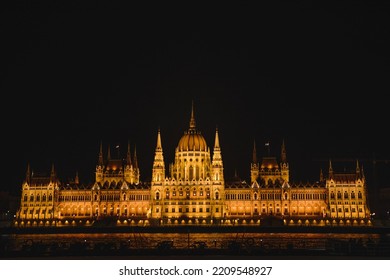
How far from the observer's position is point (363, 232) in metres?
51.0

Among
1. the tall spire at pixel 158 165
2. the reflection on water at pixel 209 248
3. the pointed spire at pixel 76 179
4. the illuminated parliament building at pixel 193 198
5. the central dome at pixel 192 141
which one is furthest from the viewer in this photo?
the pointed spire at pixel 76 179

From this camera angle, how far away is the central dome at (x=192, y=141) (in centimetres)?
7525

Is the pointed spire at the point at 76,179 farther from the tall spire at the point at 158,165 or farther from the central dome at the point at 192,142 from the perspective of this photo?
the central dome at the point at 192,142

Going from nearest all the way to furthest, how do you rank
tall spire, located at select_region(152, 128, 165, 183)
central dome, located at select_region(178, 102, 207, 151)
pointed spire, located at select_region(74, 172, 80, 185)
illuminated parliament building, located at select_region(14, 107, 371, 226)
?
illuminated parliament building, located at select_region(14, 107, 371, 226) < tall spire, located at select_region(152, 128, 165, 183) < central dome, located at select_region(178, 102, 207, 151) < pointed spire, located at select_region(74, 172, 80, 185)

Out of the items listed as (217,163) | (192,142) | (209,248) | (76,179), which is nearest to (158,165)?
(192,142)

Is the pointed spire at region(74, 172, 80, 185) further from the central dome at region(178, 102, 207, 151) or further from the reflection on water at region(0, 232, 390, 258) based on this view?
the reflection on water at region(0, 232, 390, 258)

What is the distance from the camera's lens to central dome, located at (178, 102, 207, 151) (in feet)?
247

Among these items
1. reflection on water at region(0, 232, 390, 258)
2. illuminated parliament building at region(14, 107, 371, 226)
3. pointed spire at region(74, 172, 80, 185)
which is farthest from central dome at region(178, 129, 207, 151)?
reflection on water at region(0, 232, 390, 258)

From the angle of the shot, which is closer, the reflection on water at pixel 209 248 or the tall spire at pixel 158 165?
the reflection on water at pixel 209 248

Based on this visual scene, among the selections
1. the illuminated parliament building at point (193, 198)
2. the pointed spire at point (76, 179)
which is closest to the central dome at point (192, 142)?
the illuminated parliament building at point (193, 198)

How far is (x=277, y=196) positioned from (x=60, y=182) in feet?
94.6

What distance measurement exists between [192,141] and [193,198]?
8.74 metres
